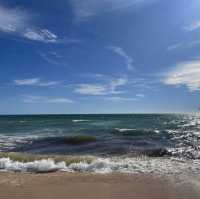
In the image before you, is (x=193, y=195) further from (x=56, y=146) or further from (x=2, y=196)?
(x=56, y=146)

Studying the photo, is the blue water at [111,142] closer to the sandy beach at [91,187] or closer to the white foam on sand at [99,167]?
the white foam on sand at [99,167]

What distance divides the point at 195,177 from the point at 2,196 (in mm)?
4880

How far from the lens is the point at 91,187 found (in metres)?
5.95

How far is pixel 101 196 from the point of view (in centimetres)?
534

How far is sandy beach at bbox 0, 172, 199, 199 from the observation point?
5.36m

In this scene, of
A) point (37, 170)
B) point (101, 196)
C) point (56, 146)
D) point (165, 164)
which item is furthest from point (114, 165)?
point (56, 146)

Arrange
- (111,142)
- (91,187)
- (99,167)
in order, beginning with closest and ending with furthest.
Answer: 1. (91,187)
2. (99,167)
3. (111,142)

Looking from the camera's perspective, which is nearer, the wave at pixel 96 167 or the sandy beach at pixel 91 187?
the sandy beach at pixel 91 187

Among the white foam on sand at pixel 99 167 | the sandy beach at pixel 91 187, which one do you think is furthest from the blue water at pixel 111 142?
the sandy beach at pixel 91 187

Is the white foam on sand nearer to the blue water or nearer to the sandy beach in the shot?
the sandy beach

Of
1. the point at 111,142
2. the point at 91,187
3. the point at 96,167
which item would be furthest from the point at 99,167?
the point at 111,142

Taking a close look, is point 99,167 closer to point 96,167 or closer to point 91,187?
point 96,167

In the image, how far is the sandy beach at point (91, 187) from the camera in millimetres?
5355

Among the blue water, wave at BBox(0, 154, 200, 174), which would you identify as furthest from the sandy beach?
the blue water
